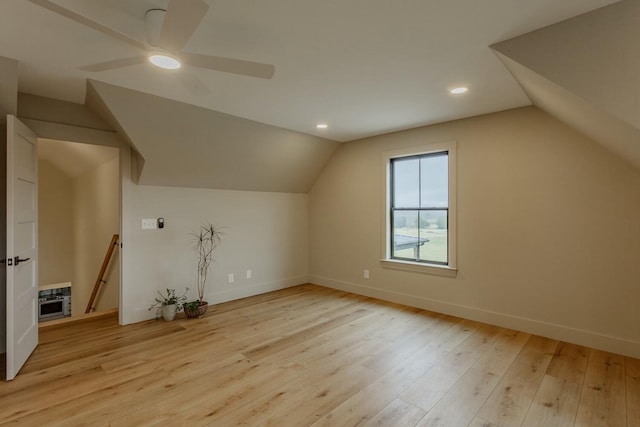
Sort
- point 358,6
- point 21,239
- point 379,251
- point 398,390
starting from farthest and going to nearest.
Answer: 1. point 379,251
2. point 21,239
3. point 398,390
4. point 358,6

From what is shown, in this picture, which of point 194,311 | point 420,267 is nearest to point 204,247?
point 194,311

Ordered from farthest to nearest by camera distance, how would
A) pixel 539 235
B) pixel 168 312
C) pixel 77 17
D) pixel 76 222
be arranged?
pixel 76 222 → pixel 168 312 → pixel 539 235 → pixel 77 17

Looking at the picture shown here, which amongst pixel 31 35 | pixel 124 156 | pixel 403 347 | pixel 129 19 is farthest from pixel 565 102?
pixel 124 156

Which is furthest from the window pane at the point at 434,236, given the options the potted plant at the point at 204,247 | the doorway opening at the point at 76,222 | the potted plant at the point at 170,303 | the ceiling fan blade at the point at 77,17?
the doorway opening at the point at 76,222

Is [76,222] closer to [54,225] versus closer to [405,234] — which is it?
[54,225]

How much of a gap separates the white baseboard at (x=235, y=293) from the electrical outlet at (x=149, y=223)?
0.98 m

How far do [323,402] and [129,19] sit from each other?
273 cm

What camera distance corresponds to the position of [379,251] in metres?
4.68

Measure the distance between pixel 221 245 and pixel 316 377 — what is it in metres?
2.63

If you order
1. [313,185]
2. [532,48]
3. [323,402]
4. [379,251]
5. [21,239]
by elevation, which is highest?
[532,48]

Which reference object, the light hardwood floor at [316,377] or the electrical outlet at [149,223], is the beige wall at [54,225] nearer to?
the light hardwood floor at [316,377]

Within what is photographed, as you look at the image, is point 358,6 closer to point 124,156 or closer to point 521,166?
point 521,166

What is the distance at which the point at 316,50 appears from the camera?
7.31ft

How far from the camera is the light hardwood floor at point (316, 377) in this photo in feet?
6.72
